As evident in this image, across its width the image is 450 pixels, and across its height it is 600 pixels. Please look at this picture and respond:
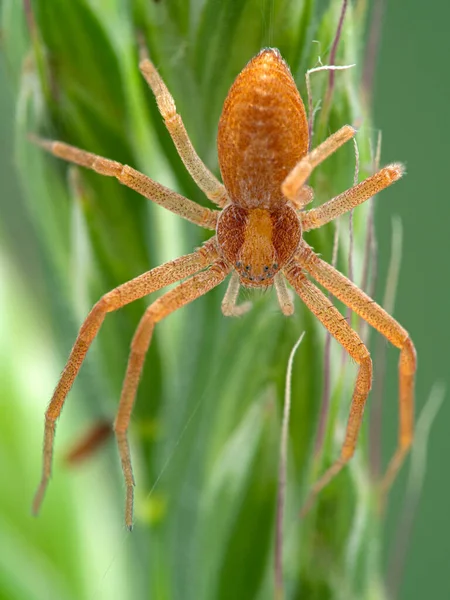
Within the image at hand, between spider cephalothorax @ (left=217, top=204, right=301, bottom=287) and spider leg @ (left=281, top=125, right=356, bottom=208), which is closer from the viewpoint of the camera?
spider leg @ (left=281, top=125, right=356, bottom=208)

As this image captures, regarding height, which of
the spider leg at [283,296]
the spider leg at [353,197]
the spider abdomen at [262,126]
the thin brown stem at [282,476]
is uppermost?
the spider abdomen at [262,126]

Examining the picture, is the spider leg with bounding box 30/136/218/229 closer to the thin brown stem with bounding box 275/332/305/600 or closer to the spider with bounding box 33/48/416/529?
the spider with bounding box 33/48/416/529

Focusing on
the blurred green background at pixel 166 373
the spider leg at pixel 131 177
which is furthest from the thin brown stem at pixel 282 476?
the spider leg at pixel 131 177

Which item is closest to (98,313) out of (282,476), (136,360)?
Answer: (136,360)

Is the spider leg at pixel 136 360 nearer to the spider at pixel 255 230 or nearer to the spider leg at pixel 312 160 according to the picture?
the spider at pixel 255 230

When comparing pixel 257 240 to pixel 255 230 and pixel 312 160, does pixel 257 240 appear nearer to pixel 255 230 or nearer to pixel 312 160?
pixel 255 230

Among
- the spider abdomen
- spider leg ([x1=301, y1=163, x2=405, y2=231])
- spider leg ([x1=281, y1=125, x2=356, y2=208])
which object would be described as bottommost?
spider leg ([x1=301, y1=163, x2=405, y2=231])

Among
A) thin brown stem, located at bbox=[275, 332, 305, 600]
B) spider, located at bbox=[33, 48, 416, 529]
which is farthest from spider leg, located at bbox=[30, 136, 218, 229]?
thin brown stem, located at bbox=[275, 332, 305, 600]
